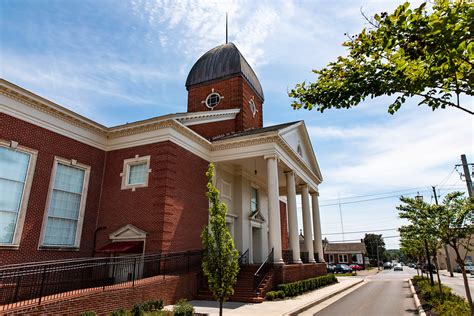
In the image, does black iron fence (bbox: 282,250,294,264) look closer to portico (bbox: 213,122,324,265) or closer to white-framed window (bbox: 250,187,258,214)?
portico (bbox: 213,122,324,265)

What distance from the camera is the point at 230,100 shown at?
26734 millimetres

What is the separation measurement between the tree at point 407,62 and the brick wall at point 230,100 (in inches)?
722

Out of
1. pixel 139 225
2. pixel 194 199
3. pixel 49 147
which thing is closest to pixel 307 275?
pixel 194 199

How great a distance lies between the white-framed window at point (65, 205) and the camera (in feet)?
48.2

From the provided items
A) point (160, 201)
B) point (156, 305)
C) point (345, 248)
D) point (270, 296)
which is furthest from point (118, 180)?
point (345, 248)

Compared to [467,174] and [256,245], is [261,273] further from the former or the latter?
[467,174]

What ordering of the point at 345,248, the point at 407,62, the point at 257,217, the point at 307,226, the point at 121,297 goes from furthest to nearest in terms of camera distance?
the point at 345,248 → the point at 307,226 → the point at 257,217 → the point at 121,297 → the point at 407,62

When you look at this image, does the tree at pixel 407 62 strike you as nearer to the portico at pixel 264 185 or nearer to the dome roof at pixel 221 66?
the portico at pixel 264 185

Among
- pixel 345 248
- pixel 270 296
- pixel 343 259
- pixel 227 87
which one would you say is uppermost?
pixel 227 87

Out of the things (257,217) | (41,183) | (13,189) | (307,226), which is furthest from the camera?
(307,226)

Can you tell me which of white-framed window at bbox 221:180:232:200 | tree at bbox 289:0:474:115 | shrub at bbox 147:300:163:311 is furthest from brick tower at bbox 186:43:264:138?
tree at bbox 289:0:474:115

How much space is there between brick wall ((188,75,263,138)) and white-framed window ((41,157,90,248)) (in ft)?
32.0

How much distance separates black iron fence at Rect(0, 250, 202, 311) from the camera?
11789 mm

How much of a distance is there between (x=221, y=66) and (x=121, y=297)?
2175cm
